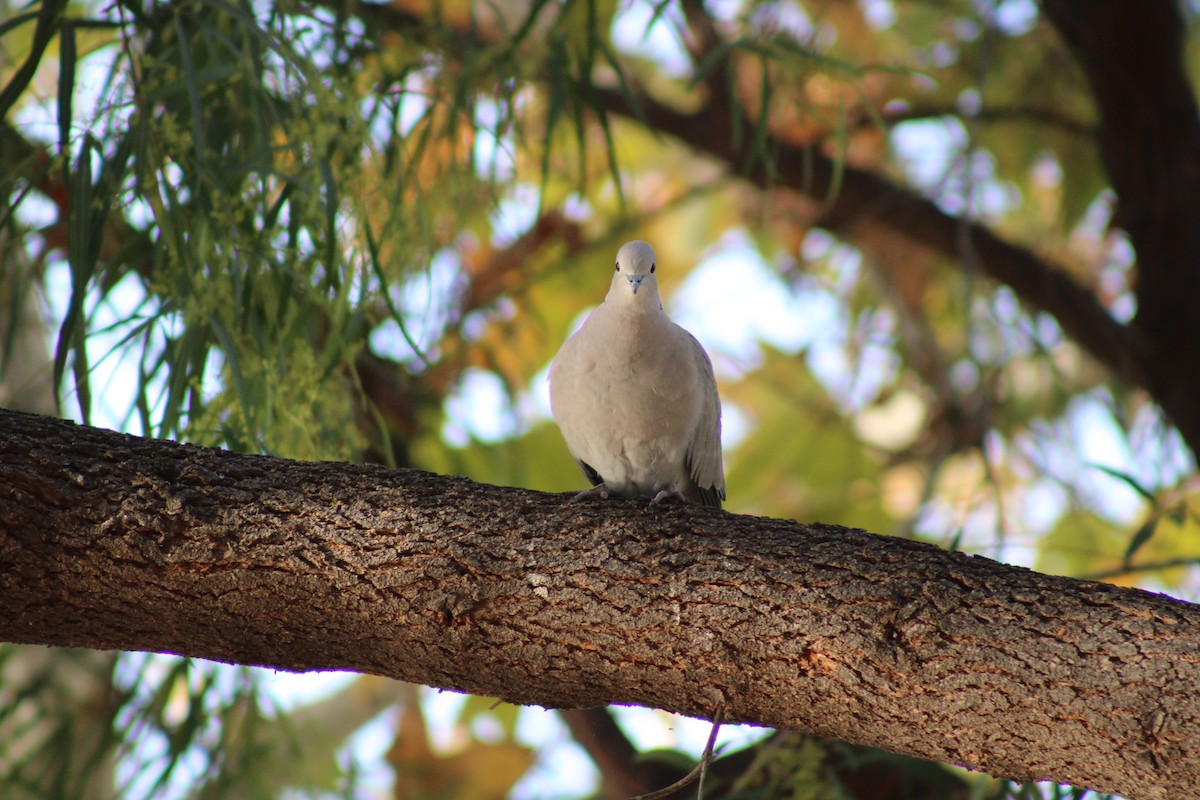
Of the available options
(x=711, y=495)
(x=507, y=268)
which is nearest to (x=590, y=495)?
(x=711, y=495)

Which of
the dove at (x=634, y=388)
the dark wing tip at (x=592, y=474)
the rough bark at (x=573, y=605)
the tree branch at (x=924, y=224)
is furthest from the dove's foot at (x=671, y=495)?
the tree branch at (x=924, y=224)

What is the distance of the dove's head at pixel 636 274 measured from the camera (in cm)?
263

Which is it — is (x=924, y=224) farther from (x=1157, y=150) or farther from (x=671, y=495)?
(x=671, y=495)

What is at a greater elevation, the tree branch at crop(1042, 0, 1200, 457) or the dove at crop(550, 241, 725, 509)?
the tree branch at crop(1042, 0, 1200, 457)

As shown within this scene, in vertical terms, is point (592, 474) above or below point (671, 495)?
above

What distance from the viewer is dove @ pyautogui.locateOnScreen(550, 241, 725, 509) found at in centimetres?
261

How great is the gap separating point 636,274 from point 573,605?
3.45ft

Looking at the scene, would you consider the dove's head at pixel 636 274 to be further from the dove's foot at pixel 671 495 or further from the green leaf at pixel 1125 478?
the green leaf at pixel 1125 478

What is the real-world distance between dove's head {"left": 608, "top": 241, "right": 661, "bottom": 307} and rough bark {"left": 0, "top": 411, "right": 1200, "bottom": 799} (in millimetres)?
853

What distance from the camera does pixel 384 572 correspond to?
1776 millimetres

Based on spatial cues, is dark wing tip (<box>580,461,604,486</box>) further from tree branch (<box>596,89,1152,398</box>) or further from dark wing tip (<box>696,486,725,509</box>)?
tree branch (<box>596,89,1152,398</box>)

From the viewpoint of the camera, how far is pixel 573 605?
178 centimetres

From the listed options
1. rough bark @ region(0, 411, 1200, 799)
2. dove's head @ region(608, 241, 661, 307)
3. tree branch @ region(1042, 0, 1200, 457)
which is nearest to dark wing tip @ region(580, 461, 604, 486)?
dove's head @ region(608, 241, 661, 307)

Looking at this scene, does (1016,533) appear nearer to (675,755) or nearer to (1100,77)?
(675,755)
